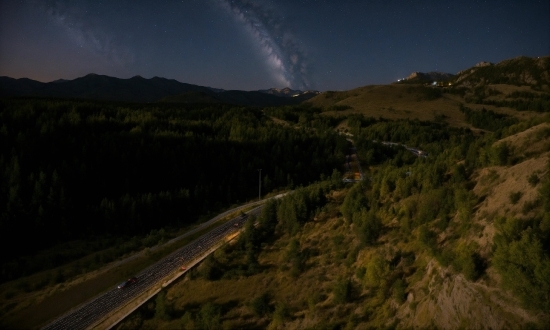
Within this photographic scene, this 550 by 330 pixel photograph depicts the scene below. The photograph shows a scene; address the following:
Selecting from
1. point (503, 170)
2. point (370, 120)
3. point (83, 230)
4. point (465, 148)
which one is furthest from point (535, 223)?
point (370, 120)

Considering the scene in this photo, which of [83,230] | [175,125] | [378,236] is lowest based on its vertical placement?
[83,230]

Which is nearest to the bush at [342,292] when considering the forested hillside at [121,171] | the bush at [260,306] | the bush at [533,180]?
the bush at [260,306]

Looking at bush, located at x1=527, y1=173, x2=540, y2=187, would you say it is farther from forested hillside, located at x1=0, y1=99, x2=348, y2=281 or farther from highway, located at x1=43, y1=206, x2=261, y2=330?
forested hillside, located at x1=0, y1=99, x2=348, y2=281

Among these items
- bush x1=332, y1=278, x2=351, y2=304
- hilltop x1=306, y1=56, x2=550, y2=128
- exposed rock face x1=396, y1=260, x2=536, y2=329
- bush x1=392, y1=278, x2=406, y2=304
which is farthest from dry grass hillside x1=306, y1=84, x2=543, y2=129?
exposed rock face x1=396, y1=260, x2=536, y2=329

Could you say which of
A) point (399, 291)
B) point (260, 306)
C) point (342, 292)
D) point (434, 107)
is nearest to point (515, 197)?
point (399, 291)

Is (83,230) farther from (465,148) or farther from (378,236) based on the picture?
(465,148)

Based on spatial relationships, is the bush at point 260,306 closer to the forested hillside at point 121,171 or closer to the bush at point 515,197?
the bush at point 515,197

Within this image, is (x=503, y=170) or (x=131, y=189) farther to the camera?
(x=131, y=189)

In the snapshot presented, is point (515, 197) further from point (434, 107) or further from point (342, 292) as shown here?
point (434, 107)
